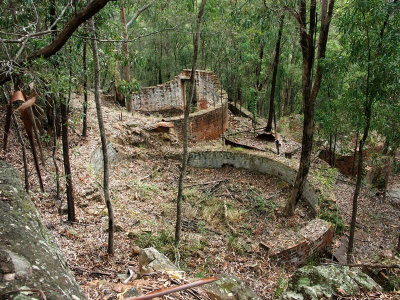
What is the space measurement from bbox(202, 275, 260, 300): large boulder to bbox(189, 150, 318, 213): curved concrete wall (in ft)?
21.3

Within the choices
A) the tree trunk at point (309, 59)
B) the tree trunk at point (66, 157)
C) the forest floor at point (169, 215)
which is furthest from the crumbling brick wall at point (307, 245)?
the tree trunk at point (66, 157)

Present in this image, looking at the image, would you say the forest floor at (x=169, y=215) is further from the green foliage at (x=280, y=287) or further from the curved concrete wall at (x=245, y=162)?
the curved concrete wall at (x=245, y=162)

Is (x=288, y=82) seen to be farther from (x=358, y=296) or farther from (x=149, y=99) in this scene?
(x=358, y=296)

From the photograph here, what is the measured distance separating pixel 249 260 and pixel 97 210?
3691mm

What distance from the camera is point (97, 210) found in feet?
23.1

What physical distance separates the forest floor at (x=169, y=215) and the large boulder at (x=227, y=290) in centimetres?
30

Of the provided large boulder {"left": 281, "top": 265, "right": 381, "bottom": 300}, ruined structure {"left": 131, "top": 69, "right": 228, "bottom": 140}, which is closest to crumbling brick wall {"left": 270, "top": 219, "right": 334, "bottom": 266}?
large boulder {"left": 281, "top": 265, "right": 381, "bottom": 300}

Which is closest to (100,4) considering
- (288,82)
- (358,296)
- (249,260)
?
(358,296)

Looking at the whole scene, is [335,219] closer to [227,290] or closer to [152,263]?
[227,290]

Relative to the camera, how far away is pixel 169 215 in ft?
27.0

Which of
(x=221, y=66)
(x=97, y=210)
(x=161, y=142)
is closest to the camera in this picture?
(x=97, y=210)

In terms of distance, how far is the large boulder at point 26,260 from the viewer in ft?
6.21

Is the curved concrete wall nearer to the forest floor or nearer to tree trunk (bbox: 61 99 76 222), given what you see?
the forest floor

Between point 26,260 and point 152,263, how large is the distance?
204 cm
